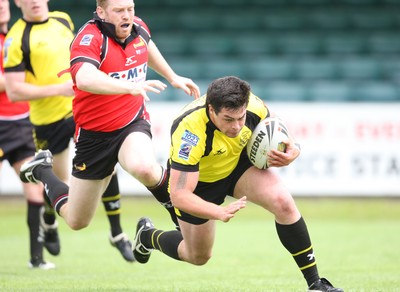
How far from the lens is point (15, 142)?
9164mm

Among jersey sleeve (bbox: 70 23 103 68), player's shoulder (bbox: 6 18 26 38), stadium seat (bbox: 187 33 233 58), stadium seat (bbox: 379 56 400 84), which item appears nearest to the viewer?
jersey sleeve (bbox: 70 23 103 68)

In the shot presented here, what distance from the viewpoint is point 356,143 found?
14.7 m

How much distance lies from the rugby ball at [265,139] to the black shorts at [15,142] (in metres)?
3.61

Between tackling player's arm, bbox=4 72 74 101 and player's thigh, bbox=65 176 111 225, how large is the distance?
3.94ft

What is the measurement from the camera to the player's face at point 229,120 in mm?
5910

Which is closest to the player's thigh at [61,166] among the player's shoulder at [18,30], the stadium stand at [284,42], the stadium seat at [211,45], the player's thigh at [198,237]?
the player's shoulder at [18,30]

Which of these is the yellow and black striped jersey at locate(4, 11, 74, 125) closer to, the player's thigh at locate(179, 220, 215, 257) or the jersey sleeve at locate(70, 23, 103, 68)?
the jersey sleeve at locate(70, 23, 103, 68)

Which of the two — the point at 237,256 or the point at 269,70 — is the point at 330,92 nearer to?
the point at 269,70

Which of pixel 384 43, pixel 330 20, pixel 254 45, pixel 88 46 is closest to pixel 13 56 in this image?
pixel 88 46

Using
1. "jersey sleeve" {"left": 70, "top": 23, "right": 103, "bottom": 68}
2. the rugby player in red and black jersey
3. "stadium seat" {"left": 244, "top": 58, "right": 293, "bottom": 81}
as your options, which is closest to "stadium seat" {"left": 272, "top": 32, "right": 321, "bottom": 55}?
"stadium seat" {"left": 244, "top": 58, "right": 293, "bottom": 81}

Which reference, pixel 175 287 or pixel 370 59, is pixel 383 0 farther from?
pixel 175 287

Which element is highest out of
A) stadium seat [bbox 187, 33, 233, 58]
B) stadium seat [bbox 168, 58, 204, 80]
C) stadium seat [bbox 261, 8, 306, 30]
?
stadium seat [bbox 261, 8, 306, 30]

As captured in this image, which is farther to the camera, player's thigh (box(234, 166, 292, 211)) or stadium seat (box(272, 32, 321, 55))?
stadium seat (box(272, 32, 321, 55))

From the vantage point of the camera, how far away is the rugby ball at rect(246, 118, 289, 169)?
245 inches
